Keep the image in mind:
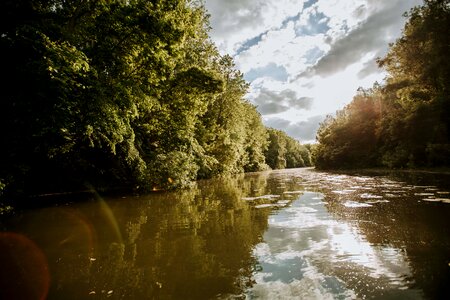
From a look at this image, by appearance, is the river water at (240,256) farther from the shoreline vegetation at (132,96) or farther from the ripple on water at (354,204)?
the shoreline vegetation at (132,96)

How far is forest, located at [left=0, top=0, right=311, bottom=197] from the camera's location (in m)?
9.66

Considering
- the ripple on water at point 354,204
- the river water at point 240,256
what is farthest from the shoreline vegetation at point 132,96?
the ripple on water at point 354,204

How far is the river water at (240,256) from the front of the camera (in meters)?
4.10

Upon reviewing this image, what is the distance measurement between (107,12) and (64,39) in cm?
263

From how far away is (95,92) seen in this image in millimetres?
11445

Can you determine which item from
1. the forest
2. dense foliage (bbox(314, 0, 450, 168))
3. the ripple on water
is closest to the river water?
the ripple on water

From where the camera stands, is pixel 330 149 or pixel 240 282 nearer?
pixel 240 282

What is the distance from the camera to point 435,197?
11539 millimetres

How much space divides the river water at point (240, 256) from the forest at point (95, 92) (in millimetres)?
4165

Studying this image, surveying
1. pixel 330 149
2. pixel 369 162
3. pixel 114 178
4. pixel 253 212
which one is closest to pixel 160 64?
pixel 253 212

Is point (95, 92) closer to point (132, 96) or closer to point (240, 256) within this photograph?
point (132, 96)

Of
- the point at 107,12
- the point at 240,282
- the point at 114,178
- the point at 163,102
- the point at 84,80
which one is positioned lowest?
the point at 240,282

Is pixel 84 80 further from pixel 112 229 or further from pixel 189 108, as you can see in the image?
pixel 189 108

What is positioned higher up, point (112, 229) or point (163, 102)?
point (163, 102)
